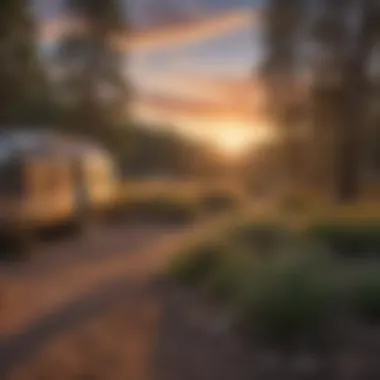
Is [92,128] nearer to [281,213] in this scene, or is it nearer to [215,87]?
[215,87]

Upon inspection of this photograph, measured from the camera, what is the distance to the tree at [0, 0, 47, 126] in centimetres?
316

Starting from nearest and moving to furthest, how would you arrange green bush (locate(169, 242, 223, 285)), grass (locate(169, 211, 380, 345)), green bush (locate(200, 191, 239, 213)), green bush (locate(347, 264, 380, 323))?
green bush (locate(200, 191, 239, 213)) → green bush (locate(169, 242, 223, 285)) → grass (locate(169, 211, 380, 345)) → green bush (locate(347, 264, 380, 323))

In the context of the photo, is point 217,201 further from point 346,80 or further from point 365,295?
point 365,295

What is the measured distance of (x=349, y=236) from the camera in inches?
151

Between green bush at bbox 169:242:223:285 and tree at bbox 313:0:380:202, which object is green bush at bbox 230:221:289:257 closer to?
green bush at bbox 169:242:223:285

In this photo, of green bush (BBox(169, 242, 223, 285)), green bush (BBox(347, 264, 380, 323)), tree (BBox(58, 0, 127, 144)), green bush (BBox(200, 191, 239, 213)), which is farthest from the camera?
green bush (BBox(347, 264, 380, 323))

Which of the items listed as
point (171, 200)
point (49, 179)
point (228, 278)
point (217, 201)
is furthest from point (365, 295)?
point (49, 179)

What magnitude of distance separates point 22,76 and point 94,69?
1.04 ft

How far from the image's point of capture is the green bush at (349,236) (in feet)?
12.0

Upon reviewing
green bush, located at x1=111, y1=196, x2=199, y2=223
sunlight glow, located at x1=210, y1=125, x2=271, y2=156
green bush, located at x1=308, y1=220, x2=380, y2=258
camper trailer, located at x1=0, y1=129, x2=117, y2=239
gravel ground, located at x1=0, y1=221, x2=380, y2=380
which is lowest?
gravel ground, located at x1=0, y1=221, x2=380, y2=380

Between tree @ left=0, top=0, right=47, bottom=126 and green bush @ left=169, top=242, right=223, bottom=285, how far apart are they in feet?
2.78

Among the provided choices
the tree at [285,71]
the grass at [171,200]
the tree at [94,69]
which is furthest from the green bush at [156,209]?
the tree at [285,71]

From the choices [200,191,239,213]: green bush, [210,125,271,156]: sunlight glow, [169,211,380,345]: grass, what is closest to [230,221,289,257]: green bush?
[169,211,380,345]: grass

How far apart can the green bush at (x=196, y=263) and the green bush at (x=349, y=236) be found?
479 millimetres
